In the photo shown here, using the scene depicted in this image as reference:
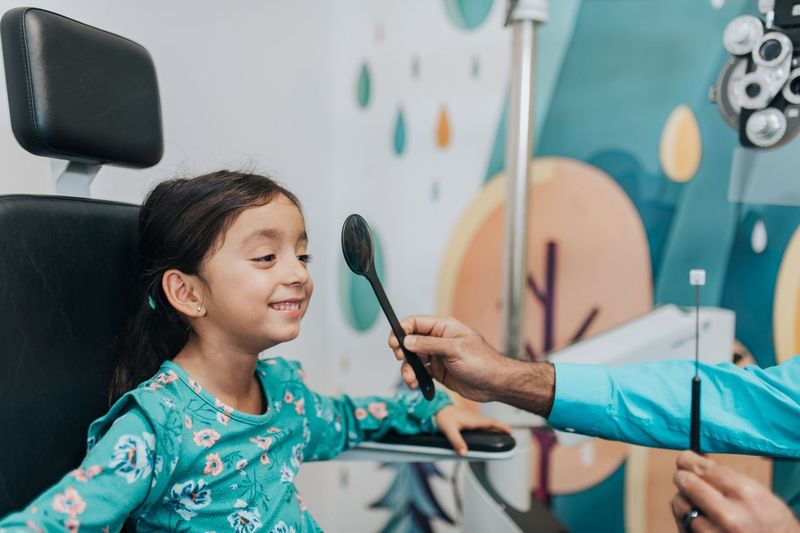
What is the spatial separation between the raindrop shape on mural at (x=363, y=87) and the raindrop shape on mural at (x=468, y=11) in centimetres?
28

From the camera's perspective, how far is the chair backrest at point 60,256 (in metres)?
0.73

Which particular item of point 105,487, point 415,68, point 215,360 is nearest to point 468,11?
point 415,68

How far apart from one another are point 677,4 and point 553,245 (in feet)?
2.08

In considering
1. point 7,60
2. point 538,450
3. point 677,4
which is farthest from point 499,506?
point 677,4

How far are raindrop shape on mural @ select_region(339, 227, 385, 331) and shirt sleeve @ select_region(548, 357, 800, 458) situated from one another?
3.11ft

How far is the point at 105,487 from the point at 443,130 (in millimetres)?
1375

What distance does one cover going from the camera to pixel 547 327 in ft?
5.82

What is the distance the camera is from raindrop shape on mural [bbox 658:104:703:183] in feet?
5.27

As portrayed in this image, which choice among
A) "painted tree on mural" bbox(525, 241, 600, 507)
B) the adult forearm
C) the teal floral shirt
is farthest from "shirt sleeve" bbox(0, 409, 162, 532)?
"painted tree on mural" bbox(525, 241, 600, 507)

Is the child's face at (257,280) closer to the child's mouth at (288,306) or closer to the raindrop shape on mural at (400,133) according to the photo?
the child's mouth at (288,306)

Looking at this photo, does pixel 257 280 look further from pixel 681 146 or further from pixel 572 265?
pixel 681 146

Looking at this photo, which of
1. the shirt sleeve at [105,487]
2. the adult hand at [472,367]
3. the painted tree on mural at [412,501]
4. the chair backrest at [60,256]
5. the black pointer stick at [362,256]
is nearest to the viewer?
the shirt sleeve at [105,487]

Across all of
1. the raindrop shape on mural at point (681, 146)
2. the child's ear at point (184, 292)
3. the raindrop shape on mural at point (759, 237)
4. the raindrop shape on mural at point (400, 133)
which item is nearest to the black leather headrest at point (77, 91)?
the child's ear at point (184, 292)

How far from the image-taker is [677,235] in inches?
64.5
